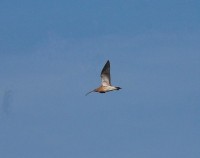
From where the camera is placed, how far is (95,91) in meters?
60.3

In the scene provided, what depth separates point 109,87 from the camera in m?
58.8

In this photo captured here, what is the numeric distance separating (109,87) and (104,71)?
10.7 ft

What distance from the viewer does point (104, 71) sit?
2395 inches

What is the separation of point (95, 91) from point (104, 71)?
3.42 m

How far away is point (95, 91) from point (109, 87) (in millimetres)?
2687
